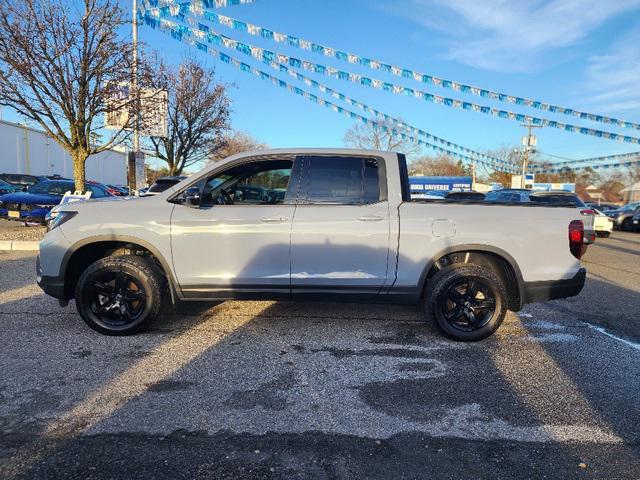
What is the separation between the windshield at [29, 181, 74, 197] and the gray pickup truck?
9.80 metres

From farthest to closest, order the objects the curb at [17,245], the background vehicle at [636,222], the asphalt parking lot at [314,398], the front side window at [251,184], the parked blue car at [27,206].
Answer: the background vehicle at [636,222], the parked blue car at [27,206], the curb at [17,245], the front side window at [251,184], the asphalt parking lot at [314,398]

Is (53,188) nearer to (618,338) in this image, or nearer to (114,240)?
(114,240)

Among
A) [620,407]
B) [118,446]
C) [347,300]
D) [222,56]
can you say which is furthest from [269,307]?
[222,56]

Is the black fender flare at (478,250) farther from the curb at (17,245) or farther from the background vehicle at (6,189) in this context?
the background vehicle at (6,189)

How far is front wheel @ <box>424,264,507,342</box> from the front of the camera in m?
4.12

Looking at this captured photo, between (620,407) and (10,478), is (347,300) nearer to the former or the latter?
(620,407)

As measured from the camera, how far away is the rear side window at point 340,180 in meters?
4.19

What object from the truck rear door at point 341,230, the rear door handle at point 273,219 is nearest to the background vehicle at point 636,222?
the truck rear door at point 341,230

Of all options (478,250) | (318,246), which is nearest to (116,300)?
(318,246)

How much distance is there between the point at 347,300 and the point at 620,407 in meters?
2.28

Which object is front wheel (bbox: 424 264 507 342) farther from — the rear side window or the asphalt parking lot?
the rear side window

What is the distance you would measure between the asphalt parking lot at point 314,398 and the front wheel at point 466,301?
0.19 metres

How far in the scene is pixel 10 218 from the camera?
1124 centimetres

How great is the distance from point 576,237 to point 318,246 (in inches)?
97.1
